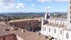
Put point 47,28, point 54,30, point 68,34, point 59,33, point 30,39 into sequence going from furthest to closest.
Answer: point 47,28, point 54,30, point 59,33, point 68,34, point 30,39

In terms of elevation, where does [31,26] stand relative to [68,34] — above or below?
below

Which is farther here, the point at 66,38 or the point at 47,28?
the point at 47,28

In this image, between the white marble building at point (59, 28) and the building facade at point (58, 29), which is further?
the white marble building at point (59, 28)

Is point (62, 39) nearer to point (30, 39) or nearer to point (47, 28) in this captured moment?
point (47, 28)

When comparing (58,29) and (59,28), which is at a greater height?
(59,28)

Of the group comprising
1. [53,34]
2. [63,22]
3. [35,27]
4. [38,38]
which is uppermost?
[38,38]

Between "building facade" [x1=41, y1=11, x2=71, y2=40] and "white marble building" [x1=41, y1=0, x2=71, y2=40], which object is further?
"white marble building" [x1=41, y1=0, x2=71, y2=40]

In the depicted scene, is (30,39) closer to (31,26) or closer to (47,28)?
(47,28)

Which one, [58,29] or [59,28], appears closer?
[59,28]

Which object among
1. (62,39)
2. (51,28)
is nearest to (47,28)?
(51,28)

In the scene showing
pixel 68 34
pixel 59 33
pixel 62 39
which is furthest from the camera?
pixel 59 33
